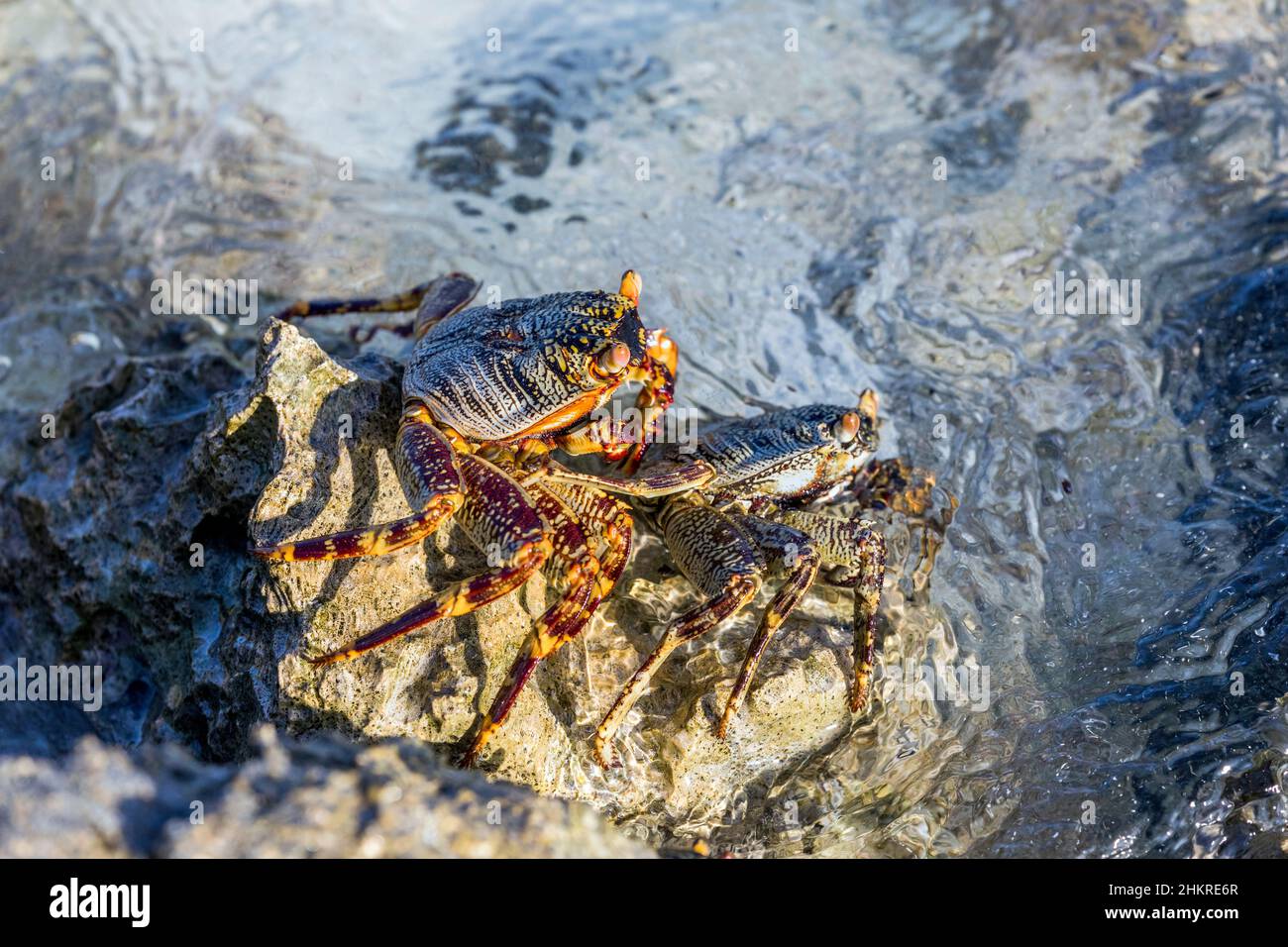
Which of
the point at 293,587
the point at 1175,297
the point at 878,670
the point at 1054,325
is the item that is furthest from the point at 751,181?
the point at 293,587


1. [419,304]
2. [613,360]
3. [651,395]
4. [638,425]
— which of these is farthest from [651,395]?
[419,304]

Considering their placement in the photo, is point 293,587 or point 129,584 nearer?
point 293,587

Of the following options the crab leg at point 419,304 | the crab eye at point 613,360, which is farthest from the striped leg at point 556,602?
the crab leg at point 419,304

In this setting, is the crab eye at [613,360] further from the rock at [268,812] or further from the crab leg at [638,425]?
the rock at [268,812]

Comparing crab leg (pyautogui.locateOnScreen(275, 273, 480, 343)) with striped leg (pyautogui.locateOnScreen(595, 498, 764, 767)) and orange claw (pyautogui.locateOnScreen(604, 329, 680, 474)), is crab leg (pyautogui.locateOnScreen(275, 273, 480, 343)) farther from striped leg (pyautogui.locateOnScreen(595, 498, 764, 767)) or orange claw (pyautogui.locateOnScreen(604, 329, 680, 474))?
striped leg (pyautogui.locateOnScreen(595, 498, 764, 767))

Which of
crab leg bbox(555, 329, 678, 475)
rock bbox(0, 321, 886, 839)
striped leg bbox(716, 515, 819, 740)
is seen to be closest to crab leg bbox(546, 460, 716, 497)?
crab leg bbox(555, 329, 678, 475)

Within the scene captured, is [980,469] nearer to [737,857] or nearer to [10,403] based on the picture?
[737,857]
